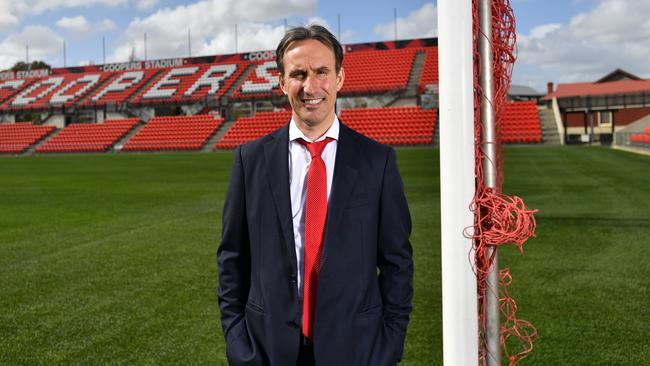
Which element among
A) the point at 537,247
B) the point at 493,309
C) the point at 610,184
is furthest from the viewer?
the point at 610,184

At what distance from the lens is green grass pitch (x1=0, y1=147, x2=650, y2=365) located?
368 centimetres

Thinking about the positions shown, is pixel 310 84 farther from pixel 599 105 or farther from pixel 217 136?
pixel 599 105

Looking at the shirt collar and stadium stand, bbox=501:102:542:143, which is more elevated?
stadium stand, bbox=501:102:542:143

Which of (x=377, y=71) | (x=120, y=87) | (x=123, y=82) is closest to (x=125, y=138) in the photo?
(x=120, y=87)

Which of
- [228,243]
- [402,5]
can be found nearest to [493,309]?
[228,243]

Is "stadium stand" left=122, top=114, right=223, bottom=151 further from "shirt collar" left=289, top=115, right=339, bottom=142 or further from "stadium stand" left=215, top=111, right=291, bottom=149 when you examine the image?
"shirt collar" left=289, top=115, right=339, bottom=142

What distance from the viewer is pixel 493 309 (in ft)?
6.59

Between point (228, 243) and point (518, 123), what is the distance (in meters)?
29.6

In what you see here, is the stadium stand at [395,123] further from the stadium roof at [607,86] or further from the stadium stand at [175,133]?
the stadium roof at [607,86]

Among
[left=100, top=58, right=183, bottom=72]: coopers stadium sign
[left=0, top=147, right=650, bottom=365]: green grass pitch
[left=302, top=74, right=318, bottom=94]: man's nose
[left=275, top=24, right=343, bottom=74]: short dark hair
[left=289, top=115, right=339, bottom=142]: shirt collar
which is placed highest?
[left=100, top=58, right=183, bottom=72]: coopers stadium sign

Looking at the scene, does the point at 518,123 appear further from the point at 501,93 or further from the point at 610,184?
the point at 501,93

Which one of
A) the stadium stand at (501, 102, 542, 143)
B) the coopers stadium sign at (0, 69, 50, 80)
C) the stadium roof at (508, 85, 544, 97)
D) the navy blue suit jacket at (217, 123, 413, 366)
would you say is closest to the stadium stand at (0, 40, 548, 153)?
the stadium stand at (501, 102, 542, 143)

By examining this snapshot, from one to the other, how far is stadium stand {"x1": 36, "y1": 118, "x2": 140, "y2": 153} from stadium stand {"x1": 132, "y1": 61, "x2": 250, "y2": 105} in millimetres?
2425

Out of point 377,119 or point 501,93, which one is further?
point 377,119
